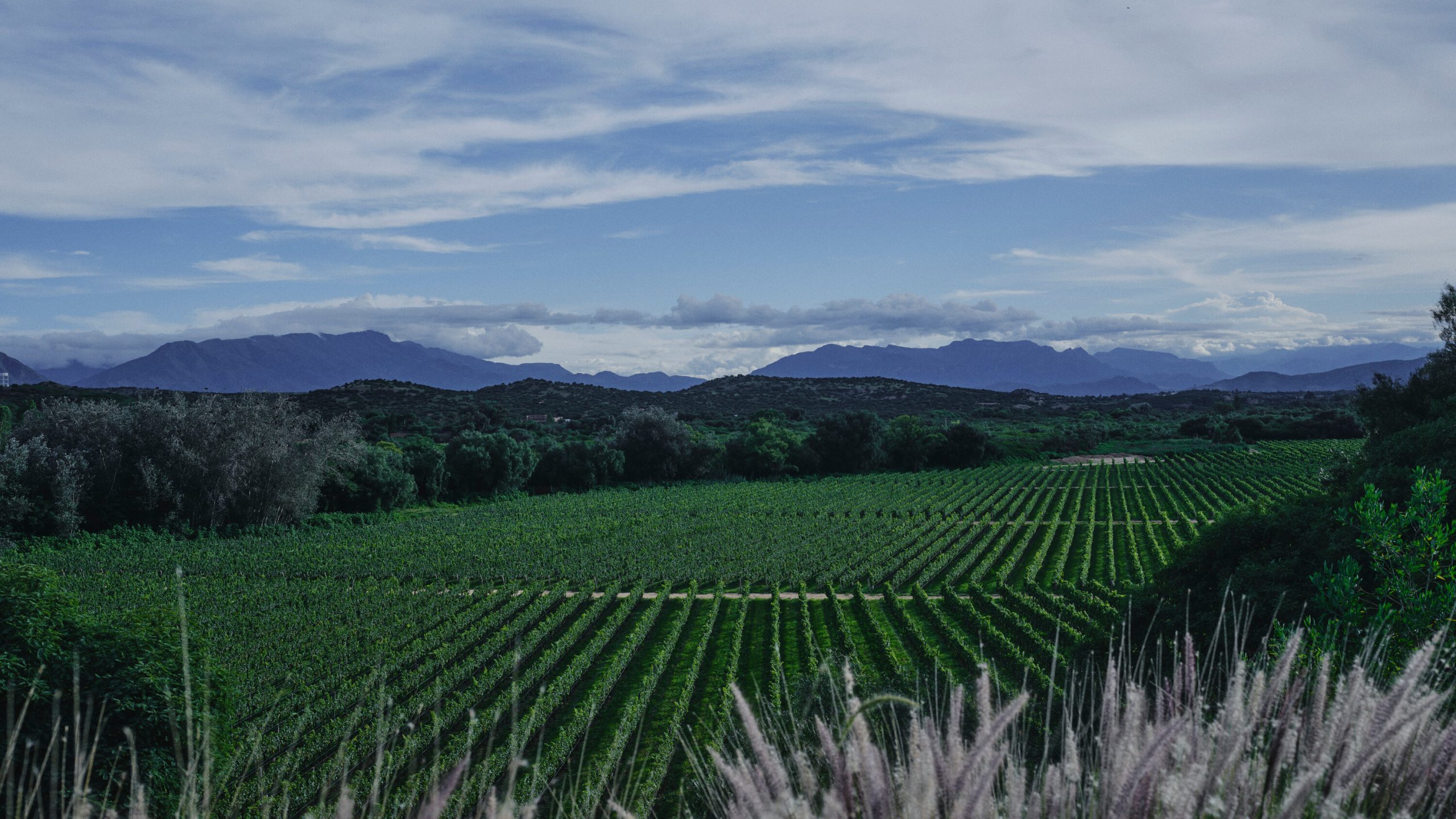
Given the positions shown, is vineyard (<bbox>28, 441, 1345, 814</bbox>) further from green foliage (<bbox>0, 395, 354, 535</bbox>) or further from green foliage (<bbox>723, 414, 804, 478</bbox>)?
green foliage (<bbox>723, 414, 804, 478</bbox>)

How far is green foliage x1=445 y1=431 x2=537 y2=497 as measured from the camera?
7094 centimetres

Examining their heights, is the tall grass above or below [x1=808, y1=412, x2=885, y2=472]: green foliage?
above

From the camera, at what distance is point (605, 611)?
1308 inches

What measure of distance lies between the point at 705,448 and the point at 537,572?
48569mm

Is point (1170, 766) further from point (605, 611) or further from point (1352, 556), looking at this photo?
point (605, 611)

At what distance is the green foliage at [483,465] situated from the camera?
233ft

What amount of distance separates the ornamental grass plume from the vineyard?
152 centimetres

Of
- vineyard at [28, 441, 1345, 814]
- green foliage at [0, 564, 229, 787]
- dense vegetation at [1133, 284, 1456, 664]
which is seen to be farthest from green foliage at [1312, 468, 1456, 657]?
green foliage at [0, 564, 229, 787]

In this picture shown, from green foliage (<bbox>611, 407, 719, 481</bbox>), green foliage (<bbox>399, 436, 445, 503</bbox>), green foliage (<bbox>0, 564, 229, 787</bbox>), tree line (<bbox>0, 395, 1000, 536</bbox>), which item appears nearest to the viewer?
green foliage (<bbox>0, 564, 229, 787</bbox>)

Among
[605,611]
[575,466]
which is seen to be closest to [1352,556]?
[605,611]

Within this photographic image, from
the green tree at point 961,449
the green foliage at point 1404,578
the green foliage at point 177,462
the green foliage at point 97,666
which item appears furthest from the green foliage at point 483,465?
the green foliage at point 1404,578

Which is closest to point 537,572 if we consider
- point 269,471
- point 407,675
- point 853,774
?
point 407,675

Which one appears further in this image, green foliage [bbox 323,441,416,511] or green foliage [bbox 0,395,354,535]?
green foliage [bbox 323,441,416,511]

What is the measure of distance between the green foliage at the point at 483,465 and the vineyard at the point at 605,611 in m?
7.26
